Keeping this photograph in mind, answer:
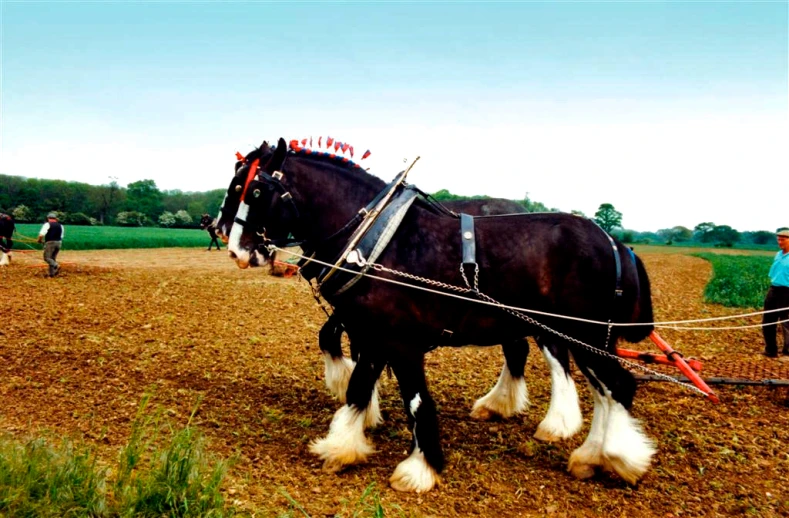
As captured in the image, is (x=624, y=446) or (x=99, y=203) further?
(x=99, y=203)

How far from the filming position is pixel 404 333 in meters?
→ 3.79

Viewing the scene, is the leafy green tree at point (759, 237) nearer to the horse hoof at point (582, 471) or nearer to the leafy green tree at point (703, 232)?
the leafy green tree at point (703, 232)

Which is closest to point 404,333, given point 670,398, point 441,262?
point 441,262

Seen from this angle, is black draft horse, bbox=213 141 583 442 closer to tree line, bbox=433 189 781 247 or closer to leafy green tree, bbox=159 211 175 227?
leafy green tree, bbox=159 211 175 227

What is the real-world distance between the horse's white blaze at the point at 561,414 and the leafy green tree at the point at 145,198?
196ft

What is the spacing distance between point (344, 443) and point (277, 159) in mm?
2280

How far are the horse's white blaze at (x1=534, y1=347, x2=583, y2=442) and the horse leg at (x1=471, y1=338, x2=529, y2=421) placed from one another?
386 millimetres

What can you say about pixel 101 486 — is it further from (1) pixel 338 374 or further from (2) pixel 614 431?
(2) pixel 614 431

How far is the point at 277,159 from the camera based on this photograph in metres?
3.96

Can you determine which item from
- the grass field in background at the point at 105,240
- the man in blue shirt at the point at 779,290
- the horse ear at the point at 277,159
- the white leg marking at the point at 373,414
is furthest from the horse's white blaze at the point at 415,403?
the grass field in background at the point at 105,240

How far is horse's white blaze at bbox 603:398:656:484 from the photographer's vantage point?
385cm

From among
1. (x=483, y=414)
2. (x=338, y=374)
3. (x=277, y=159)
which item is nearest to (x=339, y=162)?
(x=277, y=159)

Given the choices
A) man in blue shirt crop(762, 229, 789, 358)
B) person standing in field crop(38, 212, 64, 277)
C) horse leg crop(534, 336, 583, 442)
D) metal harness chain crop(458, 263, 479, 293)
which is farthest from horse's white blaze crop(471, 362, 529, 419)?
person standing in field crop(38, 212, 64, 277)

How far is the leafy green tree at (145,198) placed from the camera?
5762 centimetres
